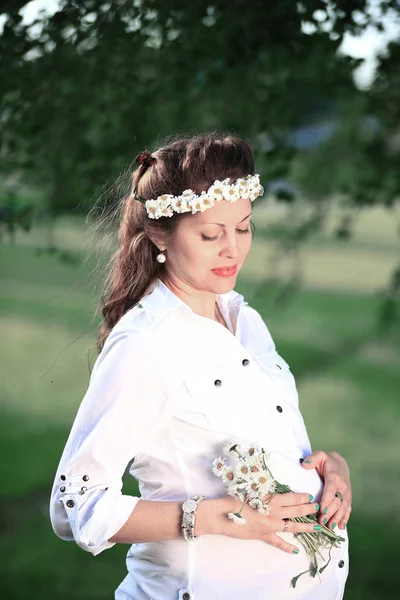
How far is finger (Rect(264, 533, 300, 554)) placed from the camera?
233cm

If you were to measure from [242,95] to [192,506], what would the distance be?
10.9ft

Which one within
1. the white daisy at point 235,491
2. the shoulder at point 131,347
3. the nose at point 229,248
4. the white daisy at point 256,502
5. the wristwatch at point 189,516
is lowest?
the wristwatch at point 189,516

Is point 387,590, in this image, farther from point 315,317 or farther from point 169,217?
point 315,317

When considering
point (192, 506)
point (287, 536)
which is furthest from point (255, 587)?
point (192, 506)

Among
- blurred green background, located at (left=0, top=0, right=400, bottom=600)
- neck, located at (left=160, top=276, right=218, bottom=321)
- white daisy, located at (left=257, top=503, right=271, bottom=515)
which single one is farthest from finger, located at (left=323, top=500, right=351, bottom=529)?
blurred green background, located at (left=0, top=0, right=400, bottom=600)

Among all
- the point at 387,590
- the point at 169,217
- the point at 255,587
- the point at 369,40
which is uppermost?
the point at 369,40

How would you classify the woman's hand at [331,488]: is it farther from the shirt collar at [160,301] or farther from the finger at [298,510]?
the shirt collar at [160,301]

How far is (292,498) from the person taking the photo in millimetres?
2352

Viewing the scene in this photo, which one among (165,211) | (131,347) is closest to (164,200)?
(165,211)

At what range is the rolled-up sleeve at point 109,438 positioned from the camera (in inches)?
86.8

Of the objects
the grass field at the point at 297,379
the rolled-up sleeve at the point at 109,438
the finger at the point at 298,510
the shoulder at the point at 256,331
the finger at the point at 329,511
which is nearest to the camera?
the rolled-up sleeve at the point at 109,438

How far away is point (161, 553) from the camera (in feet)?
7.73

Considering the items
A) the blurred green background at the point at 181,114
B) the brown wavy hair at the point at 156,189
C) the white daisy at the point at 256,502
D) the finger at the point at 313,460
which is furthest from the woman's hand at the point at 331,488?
the blurred green background at the point at 181,114

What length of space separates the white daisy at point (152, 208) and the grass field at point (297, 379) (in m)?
2.22
